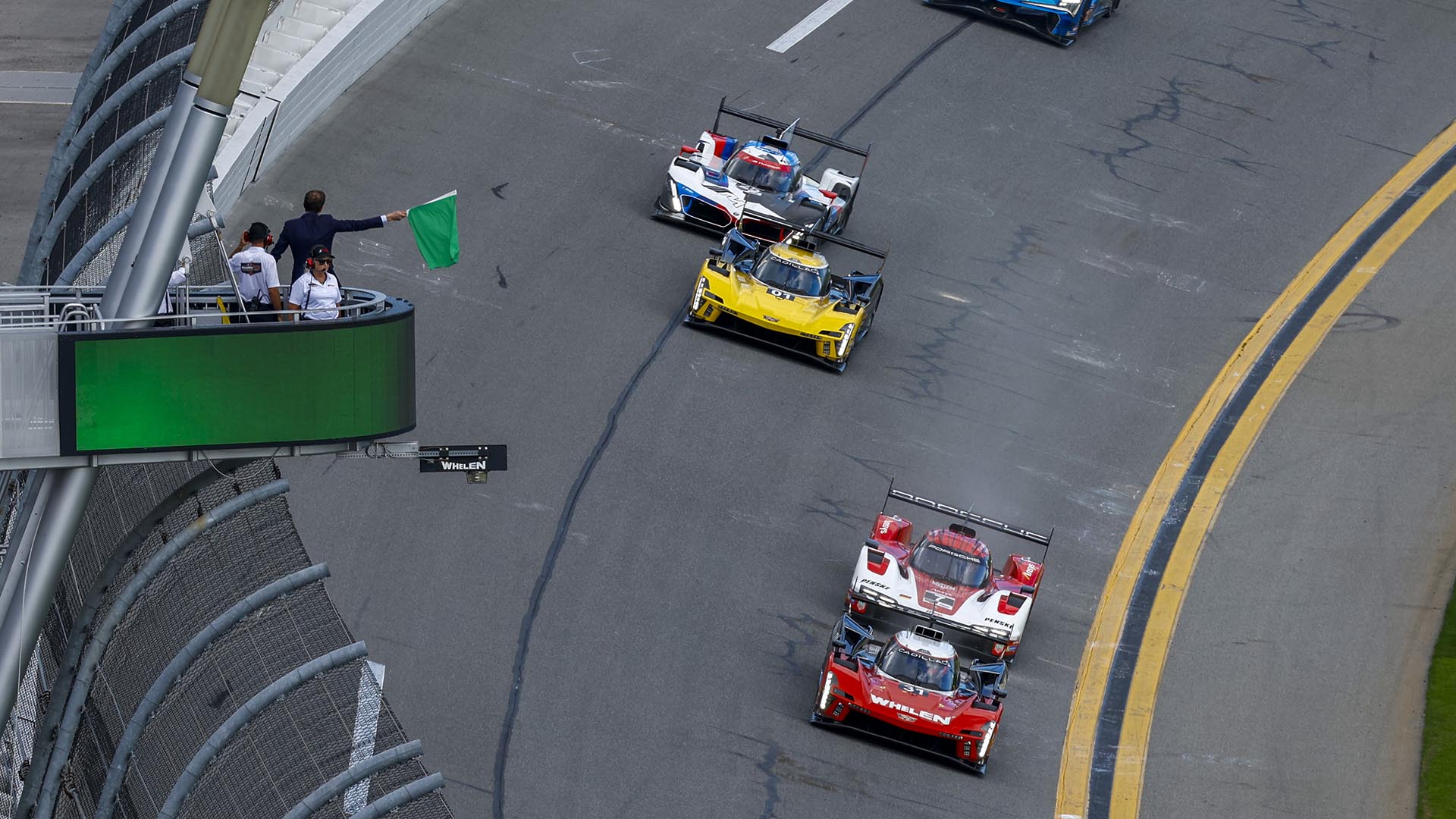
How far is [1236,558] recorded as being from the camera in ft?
69.7

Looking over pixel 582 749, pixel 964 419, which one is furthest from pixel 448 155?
pixel 582 749

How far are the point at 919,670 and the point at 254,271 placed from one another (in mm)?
7449

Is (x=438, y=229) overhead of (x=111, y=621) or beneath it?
overhead

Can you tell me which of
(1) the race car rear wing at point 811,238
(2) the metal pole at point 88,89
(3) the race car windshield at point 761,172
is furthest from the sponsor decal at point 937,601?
(2) the metal pole at point 88,89

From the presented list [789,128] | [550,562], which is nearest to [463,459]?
[550,562]

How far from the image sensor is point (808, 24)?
31156 millimetres

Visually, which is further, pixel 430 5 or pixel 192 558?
pixel 430 5

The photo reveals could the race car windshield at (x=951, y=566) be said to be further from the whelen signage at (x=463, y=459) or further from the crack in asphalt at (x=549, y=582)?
the whelen signage at (x=463, y=459)

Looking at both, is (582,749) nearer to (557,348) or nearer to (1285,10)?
(557,348)

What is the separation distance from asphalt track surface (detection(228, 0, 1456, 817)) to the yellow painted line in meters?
0.22

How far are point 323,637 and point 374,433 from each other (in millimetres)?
1717

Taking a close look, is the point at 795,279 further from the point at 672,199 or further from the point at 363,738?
the point at 363,738

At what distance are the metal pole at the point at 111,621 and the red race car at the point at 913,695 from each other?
7977 mm

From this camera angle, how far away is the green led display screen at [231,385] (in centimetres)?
1007
